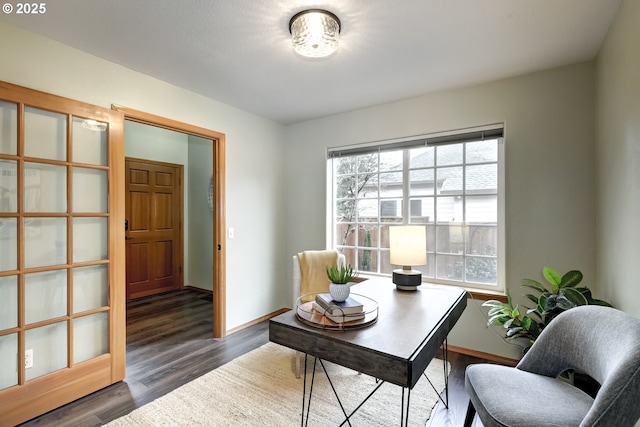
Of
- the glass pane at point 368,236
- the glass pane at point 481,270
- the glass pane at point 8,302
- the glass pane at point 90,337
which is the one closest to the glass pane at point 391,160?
the glass pane at point 368,236

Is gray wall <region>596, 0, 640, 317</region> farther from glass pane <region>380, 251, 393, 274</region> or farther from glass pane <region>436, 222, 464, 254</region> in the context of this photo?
glass pane <region>380, 251, 393, 274</region>

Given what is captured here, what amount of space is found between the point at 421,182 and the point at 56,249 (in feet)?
9.84

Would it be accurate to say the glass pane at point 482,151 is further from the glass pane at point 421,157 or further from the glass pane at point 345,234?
the glass pane at point 345,234

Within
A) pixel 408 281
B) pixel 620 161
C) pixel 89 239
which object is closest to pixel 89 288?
pixel 89 239

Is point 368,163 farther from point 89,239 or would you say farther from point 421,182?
point 89,239

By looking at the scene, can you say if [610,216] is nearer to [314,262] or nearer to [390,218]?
[390,218]

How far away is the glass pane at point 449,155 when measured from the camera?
2822 mm

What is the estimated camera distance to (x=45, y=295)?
1.95 meters

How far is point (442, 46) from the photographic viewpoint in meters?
2.04

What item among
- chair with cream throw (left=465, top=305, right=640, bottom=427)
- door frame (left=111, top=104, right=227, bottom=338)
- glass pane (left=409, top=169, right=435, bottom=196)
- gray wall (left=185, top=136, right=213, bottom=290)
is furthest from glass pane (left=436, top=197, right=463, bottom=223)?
gray wall (left=185, top=136, right=213, bottom=290)

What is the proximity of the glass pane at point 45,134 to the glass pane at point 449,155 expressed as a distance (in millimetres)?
3004

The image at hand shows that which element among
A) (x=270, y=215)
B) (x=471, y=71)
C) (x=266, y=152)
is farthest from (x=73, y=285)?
(x=471, y=71)

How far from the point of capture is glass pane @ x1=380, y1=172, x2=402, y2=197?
10.3ft

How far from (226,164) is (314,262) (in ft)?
4.60
